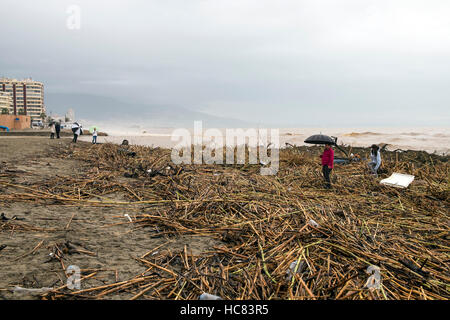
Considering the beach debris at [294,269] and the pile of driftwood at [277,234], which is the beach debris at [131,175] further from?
the beach debris at [294,269]

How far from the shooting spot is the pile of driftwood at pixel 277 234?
2.72 metres

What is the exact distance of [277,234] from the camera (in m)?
3.90

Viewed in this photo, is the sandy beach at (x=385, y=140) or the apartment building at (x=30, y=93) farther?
the apartment building at (x=30, y=93)

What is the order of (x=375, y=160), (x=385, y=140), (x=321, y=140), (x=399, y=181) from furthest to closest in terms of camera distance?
1. (x=385, y=140)
2. (x=375, y=160)
3. (x=321, y=140)
4. (x=399, y=181)

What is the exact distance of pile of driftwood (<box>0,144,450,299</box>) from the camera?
272cm

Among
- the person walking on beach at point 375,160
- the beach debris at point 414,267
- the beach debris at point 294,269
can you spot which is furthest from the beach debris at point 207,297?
the person walking on beach at point 375,160

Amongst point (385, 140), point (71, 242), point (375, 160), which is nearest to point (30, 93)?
point (385, 140)

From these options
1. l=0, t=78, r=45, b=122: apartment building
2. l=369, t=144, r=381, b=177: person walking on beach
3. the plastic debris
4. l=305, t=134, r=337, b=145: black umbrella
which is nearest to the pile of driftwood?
the plastic debris

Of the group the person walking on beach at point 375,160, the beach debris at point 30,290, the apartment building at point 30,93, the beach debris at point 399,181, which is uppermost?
the apartment building at point 30,93

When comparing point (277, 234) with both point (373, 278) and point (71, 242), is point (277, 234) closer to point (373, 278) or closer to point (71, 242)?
point (373, 278)

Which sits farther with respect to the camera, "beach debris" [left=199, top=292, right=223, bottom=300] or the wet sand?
the wet sand

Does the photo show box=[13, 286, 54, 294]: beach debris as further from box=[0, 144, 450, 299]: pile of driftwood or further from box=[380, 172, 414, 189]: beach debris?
box=[380, 172, 414, 189]: beach debris
